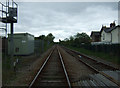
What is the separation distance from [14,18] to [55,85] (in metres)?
6.08

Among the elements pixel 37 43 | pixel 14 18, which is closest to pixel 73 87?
pixel 14 18

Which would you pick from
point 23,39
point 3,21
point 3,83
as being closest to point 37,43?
point 23,39

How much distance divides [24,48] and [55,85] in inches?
484

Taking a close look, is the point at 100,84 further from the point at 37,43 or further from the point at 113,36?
the point at 113,36

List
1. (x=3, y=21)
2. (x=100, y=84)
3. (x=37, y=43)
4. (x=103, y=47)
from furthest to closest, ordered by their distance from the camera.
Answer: (x=37, y=43)
(x=103, y=47)
(x=3, y=21)
(x=100, y=84)

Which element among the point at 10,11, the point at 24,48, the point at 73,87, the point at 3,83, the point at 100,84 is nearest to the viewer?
the point at 73,87

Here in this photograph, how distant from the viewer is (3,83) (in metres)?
5.95

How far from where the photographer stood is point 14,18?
30.3 feet

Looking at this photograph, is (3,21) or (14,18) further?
(3,21)

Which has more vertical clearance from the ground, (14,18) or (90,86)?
(14,18)

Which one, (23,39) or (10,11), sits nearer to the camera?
(10,11)

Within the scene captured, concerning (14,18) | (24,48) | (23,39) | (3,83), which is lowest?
(3,83)

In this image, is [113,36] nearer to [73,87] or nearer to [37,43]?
[37,43]

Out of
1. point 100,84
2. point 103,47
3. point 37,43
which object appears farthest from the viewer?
point 37,43
